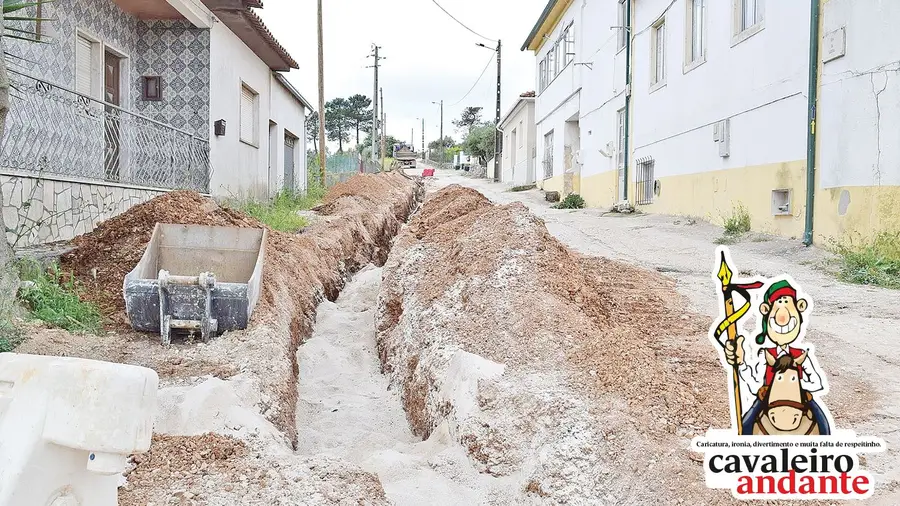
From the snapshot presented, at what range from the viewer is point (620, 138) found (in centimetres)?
1612

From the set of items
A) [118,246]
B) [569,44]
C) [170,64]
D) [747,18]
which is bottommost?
[118,246]

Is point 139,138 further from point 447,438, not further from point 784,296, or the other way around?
point 784,296

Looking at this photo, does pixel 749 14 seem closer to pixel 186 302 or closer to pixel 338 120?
pixel 186 302

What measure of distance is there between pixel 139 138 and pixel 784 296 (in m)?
9.62

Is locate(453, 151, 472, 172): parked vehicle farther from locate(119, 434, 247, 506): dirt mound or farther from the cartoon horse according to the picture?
the cartoon horse

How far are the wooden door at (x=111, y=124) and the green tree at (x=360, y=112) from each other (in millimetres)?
64260

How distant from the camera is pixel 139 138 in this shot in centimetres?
977

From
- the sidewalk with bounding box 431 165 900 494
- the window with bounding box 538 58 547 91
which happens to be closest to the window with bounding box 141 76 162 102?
the sidewalk with bounding box 431 165 900 494

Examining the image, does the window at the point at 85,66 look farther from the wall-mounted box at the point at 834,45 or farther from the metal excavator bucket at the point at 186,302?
the wall-mounted box at the point at 834,45

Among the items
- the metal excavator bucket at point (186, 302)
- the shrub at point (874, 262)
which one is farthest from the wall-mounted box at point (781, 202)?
the metal excavator bucket at point (186, 302)

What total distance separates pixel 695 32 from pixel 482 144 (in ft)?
123

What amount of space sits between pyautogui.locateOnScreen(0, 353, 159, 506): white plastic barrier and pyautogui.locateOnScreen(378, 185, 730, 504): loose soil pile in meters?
1.80

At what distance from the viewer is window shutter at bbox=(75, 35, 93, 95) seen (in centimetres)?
960

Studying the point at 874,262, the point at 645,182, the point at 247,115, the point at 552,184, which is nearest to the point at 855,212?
the point at 874,262
